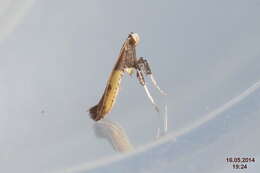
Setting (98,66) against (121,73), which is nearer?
(121,73)

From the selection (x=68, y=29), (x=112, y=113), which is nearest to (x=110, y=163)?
(x=112, y=113)

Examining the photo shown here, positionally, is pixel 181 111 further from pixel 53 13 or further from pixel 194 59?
pixel 53 13

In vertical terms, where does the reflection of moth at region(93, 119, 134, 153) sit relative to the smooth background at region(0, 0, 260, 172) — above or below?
below

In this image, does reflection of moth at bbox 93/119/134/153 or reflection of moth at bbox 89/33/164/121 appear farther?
reflection of moth at bbox 89/33/164/121

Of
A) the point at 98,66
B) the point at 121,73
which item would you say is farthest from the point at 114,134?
the point at 98,66

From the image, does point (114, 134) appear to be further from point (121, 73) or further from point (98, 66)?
point (98, 66)
